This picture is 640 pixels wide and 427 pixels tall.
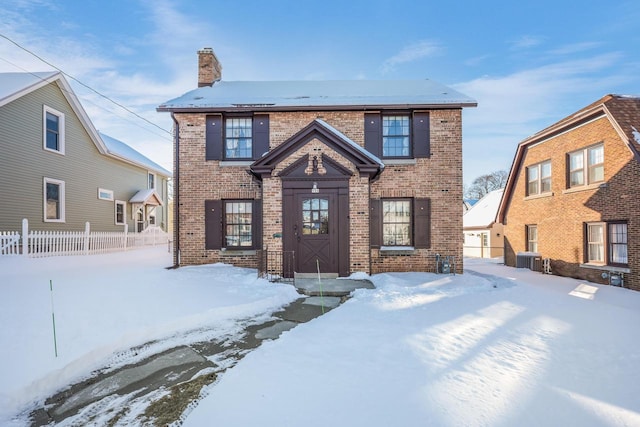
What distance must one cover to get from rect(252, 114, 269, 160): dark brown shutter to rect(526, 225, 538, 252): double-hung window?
12992 millimetres

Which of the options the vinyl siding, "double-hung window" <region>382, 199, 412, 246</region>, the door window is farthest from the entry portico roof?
the vinyl siding

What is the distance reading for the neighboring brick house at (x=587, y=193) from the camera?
10.2 metres

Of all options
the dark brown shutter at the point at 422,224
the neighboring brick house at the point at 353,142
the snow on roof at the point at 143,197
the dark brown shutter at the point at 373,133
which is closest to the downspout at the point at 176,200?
the neighboring brick house at the point at 353,142

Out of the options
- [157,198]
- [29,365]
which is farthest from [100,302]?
[157,198]

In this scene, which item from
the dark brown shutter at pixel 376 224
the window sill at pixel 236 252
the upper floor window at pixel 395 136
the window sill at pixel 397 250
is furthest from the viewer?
the upper floor window at pixel 395 136

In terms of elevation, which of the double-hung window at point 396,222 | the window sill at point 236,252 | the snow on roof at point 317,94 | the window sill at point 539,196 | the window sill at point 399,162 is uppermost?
the snow on roof at point 317,94

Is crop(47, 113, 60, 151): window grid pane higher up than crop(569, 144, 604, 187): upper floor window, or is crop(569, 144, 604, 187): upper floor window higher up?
crop(47, 113, 60, 151): window grid pane

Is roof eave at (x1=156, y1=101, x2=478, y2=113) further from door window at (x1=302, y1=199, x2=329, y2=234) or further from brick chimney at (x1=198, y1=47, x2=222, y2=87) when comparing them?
door window at (x1=302, y1=199, x2=329, y2=234)

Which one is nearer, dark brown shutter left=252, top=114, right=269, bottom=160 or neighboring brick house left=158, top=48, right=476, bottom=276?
neighboring brick house left=158, top=48, right=476, bottom=276

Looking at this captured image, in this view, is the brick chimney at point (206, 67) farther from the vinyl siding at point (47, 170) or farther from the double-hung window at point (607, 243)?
the double-hung window at point (607, 243)

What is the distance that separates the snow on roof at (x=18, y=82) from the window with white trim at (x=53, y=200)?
358cm

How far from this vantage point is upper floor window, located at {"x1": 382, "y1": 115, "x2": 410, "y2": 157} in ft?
36.3

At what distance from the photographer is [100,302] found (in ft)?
19.8

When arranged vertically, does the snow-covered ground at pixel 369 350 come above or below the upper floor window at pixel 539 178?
below
